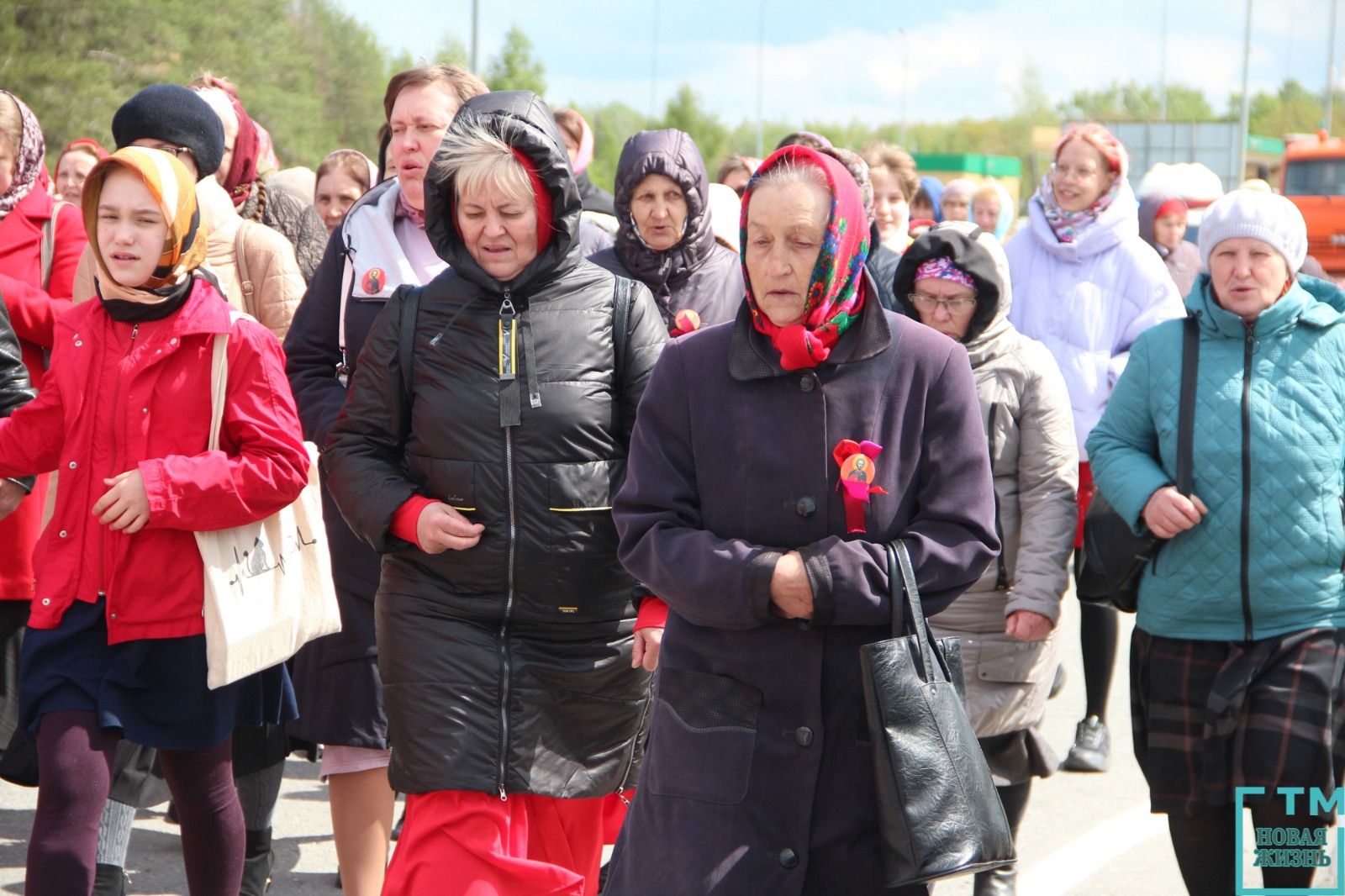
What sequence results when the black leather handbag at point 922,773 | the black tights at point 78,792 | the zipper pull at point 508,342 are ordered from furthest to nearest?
the zipper pull at point 508,342
the black tights at point 78,792
the black leather handbag at point 922,773

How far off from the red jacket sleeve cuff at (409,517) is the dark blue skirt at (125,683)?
0.57m

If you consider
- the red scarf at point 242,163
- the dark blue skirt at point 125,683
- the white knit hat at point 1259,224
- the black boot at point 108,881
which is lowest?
the black boot at point 108,881

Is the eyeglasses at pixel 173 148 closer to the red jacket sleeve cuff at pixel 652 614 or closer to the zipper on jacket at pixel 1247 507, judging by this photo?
the red jacket sleeve cuff at pixel 652 614

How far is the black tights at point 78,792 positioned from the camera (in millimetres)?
3904

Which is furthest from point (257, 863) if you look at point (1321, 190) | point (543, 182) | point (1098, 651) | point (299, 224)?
point (1321, 190)

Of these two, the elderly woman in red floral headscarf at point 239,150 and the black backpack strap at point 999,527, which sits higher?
the elderly woman in red floral headscarf at point 239,150

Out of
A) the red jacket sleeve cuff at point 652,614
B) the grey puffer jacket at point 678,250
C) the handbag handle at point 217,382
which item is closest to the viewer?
the red jacket sleeve cuff at point 652,614

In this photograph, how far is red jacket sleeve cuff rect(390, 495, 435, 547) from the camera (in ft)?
13.1

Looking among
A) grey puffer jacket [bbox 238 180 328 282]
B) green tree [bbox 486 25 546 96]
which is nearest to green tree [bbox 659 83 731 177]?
green tree [bbox 486 25 546 96]

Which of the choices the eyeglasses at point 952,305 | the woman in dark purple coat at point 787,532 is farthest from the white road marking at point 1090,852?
the woman in dark purple coat at point 787,532

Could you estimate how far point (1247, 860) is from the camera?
5.45 m

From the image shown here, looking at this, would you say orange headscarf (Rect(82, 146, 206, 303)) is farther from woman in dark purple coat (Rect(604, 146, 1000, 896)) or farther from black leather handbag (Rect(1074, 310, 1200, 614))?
black leather handbag (Rect(1074, 310, 1200, 614))

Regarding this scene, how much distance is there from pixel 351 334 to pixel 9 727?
67.7 inches

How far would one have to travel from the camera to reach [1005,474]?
5004 mm
